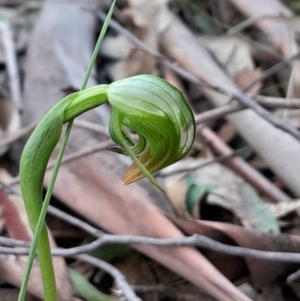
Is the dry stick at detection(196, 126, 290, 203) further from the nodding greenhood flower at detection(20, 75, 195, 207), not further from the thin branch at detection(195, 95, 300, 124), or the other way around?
the nodding greenhood flower at detection(20, 75, 195, 207)

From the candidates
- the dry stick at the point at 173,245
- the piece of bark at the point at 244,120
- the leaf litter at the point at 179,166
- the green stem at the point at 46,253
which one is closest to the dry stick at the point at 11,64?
the leaf litter at the point at 179,166

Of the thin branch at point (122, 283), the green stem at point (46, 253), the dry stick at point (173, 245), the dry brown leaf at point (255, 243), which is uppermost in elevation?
the green stem at point (46, 253)

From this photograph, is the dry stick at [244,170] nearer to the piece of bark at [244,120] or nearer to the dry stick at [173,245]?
the piece of bark at [244,120]

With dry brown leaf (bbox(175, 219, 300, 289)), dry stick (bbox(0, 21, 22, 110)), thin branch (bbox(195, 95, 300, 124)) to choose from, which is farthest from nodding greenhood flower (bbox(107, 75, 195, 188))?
dry stick (bbox(0, 21, 22, 110))

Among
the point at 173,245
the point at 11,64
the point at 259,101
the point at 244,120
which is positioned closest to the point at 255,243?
the point at 173,245

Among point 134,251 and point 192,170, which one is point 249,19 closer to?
point 192,170

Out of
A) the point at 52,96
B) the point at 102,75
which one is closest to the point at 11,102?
the point at 52,96
